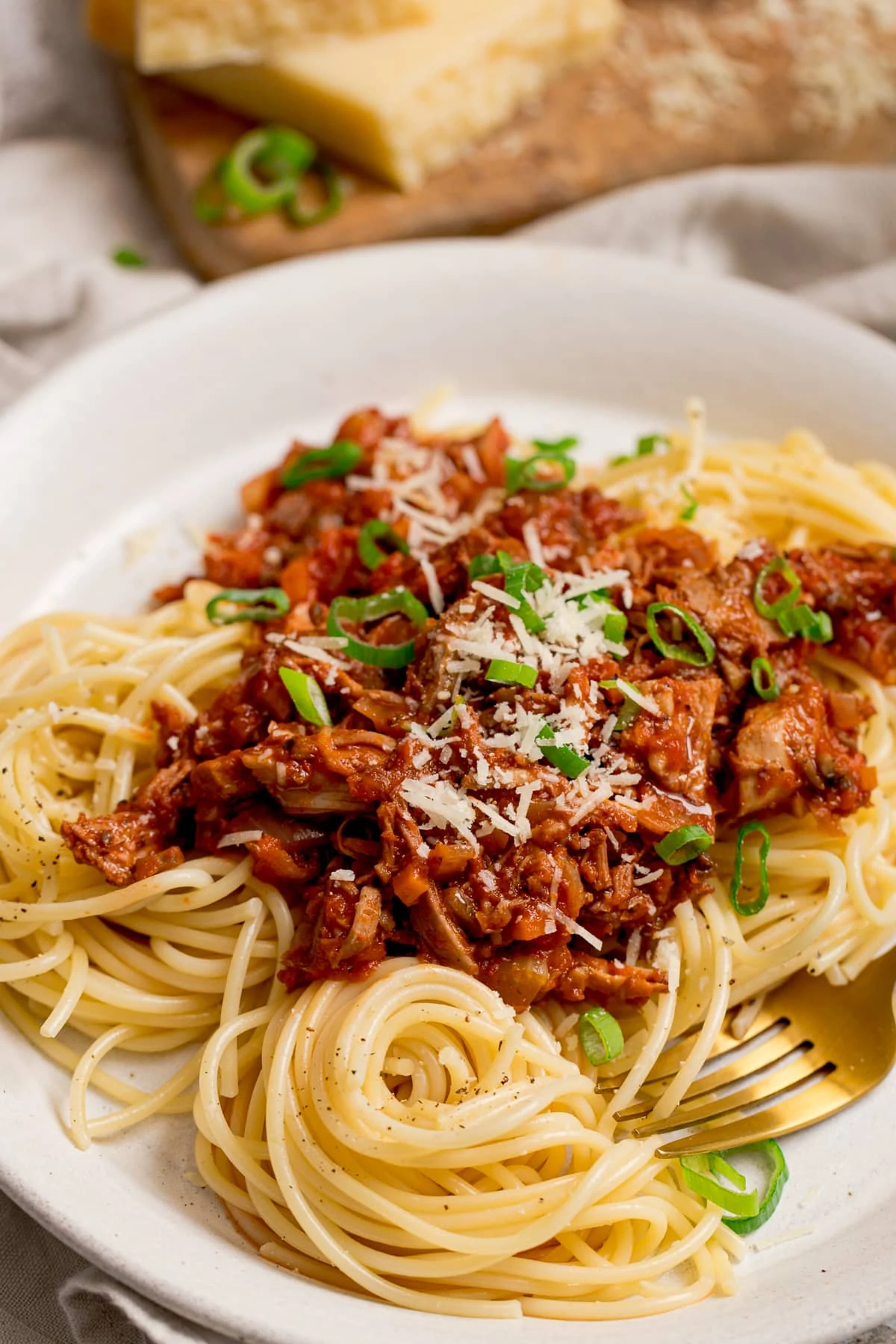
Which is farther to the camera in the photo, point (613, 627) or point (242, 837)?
point (613, 627)

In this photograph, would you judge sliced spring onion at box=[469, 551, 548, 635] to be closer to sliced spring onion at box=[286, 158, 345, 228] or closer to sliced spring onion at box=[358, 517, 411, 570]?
sliced spring onion at box=[358, 517, 411, 570]

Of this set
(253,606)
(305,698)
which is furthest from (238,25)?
(305,698)

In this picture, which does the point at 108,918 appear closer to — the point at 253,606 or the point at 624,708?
the point at 253,606

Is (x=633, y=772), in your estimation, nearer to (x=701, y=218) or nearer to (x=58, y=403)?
(x=58, y=403)

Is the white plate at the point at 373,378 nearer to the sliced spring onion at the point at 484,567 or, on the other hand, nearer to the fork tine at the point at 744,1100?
the fork tine at the point at 744,1100

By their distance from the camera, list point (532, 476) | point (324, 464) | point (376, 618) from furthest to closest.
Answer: point (324, 464) < point (532, 476) < point (376, 618)

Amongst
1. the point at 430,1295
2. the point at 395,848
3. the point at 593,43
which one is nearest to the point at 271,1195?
the point at 430,1295
